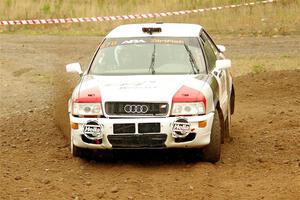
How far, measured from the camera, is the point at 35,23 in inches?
1151

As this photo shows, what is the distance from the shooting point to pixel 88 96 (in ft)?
29.1

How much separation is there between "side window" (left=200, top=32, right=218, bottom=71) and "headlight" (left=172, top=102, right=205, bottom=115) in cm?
121

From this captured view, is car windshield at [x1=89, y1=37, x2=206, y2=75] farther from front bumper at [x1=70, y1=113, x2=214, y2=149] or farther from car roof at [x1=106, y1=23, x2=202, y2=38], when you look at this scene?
front bumper at [x1=70, y1=113, x2=214, y2=149]

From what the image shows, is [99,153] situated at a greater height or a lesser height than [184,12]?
greater

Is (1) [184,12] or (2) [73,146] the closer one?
(2) [73,146]

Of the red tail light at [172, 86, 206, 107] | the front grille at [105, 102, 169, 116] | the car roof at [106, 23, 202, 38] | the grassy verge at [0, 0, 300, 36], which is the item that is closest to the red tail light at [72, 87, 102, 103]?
the front grille at [105, 102, 169, 116]

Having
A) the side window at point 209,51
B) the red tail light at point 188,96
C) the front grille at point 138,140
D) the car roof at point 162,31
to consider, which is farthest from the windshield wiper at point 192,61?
the front grille at point 138,140

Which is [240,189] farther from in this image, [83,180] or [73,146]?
[73,146]

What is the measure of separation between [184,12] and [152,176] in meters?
20.7

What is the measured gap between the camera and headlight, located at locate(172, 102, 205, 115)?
342 inches

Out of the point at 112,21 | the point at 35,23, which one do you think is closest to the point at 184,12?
the point at 112,21

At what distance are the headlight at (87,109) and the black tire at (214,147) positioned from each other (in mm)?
1270

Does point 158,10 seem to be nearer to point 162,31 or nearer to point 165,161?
point 162,31

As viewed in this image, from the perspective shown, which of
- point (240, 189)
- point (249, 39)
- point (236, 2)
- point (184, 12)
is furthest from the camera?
point (236, 2)
